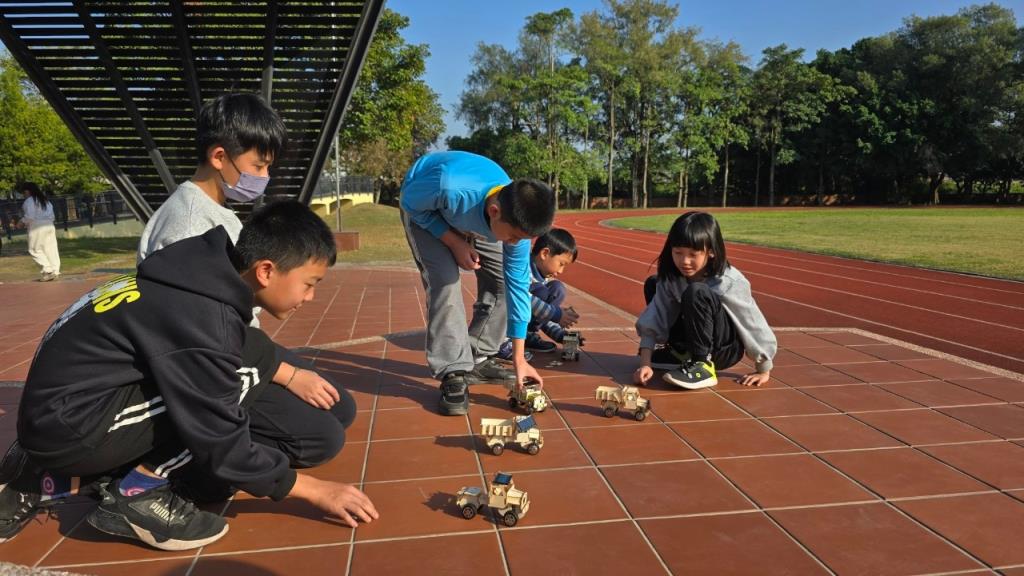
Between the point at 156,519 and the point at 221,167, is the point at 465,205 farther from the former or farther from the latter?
the point at 156,519

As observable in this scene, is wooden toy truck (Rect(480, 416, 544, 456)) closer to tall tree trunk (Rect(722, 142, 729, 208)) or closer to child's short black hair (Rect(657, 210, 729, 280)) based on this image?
child's short black hair (Rect(657, 210, 729, 280))

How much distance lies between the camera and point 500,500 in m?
2.35

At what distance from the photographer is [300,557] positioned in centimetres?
218

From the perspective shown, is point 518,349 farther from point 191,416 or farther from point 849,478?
point 191,416

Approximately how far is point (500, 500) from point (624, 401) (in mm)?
1209

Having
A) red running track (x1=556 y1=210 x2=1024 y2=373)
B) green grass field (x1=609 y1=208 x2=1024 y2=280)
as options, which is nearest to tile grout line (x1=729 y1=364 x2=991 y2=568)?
red running track (x1=556 y1=210 x2=1024 y2=373)

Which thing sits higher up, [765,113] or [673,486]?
[765,113]

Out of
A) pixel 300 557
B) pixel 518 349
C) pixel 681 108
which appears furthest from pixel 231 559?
pixel 681 108

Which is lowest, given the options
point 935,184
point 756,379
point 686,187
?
point 756,379

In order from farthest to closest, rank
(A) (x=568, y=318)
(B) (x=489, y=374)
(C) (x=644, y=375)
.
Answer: (A) (x=568, y=318) < (B) (x=489, y=374) < (C) (x=644, y=375)

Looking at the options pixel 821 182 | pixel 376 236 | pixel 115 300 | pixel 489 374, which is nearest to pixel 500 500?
pixel 115 300

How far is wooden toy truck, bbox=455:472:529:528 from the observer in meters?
2.35

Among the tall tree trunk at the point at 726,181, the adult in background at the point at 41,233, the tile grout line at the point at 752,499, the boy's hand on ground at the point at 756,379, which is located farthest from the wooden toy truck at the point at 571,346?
the tall tree trunk at the point at 726,181

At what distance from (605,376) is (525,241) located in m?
1.18
